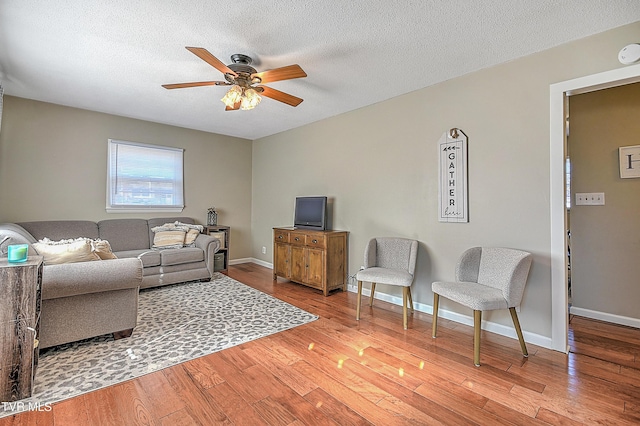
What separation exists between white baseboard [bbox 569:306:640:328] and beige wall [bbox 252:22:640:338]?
3.85ft

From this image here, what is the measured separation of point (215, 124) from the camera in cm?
484

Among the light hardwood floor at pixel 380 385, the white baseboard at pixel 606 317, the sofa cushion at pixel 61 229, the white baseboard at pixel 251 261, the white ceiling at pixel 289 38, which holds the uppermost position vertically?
the white ceiling at pixel 289 38

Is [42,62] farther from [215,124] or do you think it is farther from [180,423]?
[180,423]

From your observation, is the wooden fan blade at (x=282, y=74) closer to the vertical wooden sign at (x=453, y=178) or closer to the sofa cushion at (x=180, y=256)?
the vertical wooden sign at (x=453, y=178)

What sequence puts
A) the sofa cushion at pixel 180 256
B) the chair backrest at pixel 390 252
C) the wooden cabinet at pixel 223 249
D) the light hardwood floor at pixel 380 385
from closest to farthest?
the light hardwood floor at pixel 380 385
the chair backrest at pixel 390 252
the sofa cushion at pixel 180 256
the wooden cabinet at pixel 223 249

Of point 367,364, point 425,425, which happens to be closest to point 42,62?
point 367,364

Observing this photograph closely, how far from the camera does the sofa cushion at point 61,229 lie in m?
3.68

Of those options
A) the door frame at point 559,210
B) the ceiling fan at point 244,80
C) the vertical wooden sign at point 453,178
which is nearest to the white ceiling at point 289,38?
the ceiling fan at point 244,80

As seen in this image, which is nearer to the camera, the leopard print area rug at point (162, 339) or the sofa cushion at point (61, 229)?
the leopard print area rug at point (162, 339)

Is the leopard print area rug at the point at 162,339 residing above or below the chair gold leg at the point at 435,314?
below

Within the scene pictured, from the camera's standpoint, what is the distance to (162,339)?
2.46 m

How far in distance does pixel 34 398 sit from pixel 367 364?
6.86 feet

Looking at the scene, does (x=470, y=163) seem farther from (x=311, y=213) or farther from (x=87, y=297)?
(x=87, y=297)

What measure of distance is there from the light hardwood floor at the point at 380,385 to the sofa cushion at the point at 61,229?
3.01 metres
